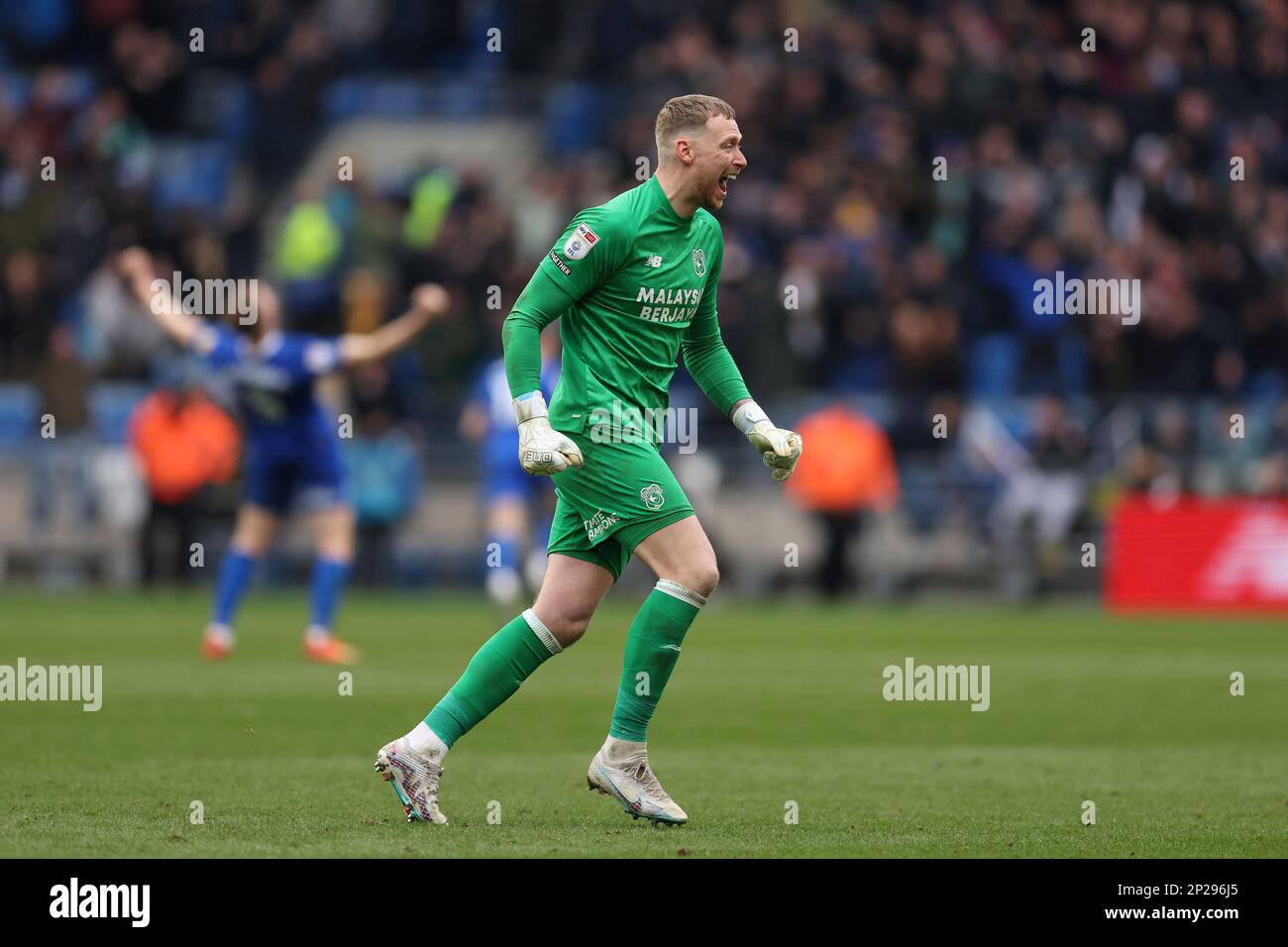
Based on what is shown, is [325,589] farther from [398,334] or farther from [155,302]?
[155,302]

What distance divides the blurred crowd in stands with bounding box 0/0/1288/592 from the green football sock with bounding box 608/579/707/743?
15.6 m

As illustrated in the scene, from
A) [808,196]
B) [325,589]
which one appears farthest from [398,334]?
[808,196]

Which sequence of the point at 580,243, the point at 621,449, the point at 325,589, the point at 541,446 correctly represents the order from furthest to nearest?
the point at 325,589, the point at 621,449, the point at 580,243, the point at 541,446

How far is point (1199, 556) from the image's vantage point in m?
22.0

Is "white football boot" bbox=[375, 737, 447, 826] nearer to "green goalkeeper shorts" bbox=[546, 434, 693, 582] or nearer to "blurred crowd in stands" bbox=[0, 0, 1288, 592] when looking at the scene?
"green goalkeeper shorts" bbox=[546, 434, 693, 582]

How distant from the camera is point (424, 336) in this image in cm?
2411

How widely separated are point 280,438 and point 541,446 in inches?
307

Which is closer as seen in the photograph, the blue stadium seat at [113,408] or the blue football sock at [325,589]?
the blue football sock at [325,589]

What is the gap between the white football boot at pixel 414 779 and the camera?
7.50 metres

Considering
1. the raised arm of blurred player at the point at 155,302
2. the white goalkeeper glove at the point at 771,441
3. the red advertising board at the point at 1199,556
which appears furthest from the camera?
the red advertising board at the point at 1199,556

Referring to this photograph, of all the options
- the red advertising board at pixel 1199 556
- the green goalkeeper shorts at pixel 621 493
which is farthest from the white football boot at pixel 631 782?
the red advertising board at pixel 1199 556

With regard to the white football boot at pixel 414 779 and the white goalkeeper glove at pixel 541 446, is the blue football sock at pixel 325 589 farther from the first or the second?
the white goalkeeper glove at pixel 541 446
